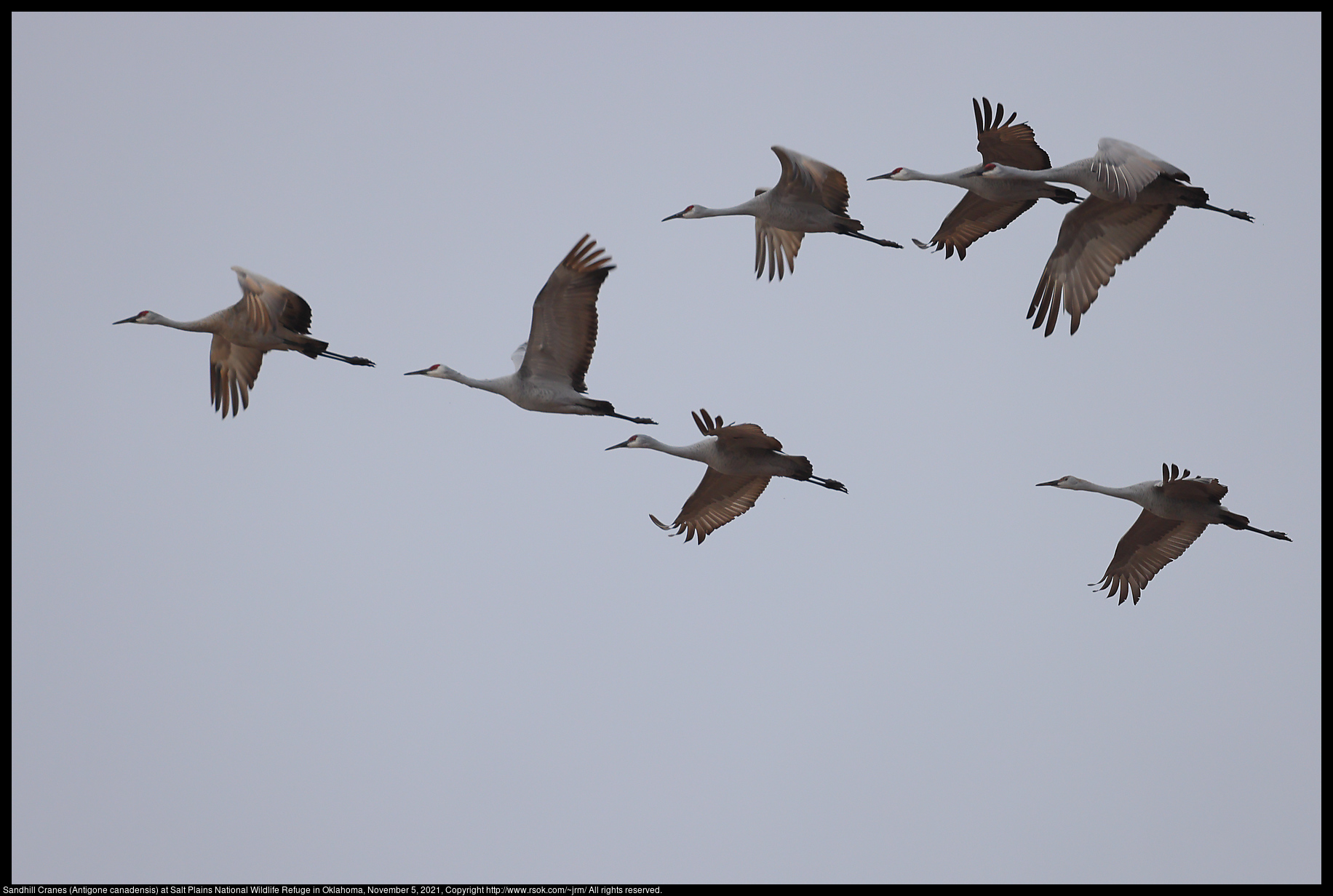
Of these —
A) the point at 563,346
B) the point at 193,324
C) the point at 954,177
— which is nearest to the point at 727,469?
the point at 563,346

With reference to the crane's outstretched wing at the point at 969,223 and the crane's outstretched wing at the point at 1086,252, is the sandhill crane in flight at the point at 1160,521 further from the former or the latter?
the crane's outstretched wing at the point at 969,223

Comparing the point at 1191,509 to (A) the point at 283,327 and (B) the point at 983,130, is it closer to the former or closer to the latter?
(B) the point at 983,130

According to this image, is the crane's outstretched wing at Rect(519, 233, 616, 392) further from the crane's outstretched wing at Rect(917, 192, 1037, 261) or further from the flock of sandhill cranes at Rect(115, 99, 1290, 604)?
the crane's outstretched wing at Rect(917, 192, 1037, 261)

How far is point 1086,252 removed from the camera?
2042 centimetres

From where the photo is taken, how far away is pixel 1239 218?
20.0 m

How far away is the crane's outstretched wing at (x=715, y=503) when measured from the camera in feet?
68.9

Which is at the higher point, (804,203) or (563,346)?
(804,203)

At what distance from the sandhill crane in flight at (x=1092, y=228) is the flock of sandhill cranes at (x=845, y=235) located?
2cm

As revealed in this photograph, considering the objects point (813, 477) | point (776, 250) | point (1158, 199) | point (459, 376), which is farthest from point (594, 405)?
point (1158, 199)

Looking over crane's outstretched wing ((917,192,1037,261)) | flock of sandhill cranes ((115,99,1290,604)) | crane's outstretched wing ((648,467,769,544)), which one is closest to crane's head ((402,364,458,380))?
flock of sandhill cranes ((115,99,1290,604))

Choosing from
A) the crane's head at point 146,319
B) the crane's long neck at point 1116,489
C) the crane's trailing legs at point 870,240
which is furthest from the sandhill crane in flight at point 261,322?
the crane's long neck at point 1116,489

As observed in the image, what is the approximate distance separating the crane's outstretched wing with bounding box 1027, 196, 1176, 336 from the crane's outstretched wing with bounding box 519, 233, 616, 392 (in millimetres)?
5894

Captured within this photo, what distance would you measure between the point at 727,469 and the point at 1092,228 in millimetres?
5592

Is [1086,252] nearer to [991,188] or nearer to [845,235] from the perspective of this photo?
[991,188]
